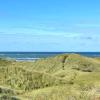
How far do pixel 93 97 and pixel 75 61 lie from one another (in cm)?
1869

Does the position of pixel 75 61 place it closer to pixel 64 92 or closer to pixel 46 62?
pixel 46 62

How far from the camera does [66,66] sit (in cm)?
3184

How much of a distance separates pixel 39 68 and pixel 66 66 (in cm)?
203

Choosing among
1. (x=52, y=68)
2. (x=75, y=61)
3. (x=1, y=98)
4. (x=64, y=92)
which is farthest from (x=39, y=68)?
(x=1, y=98)

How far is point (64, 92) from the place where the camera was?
49.2 ft

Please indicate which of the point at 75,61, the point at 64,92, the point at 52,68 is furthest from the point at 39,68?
the point at 64,92

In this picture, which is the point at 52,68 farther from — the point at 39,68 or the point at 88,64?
the point at 88,64

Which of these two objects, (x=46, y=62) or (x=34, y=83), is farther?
(x=46, y=62)

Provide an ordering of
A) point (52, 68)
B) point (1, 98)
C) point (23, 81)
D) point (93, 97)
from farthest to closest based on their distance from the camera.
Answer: point (52, 68), point (23, 81), point (93, 97), point (1, 98)

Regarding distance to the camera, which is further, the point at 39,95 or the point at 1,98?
the point at 39,95

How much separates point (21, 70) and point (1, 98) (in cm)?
629

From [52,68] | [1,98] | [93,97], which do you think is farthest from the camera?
[52,68]

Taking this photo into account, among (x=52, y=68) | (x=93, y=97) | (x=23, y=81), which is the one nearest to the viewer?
(x=93, y=97)

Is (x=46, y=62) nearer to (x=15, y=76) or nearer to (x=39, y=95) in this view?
(x=15, y=76)
